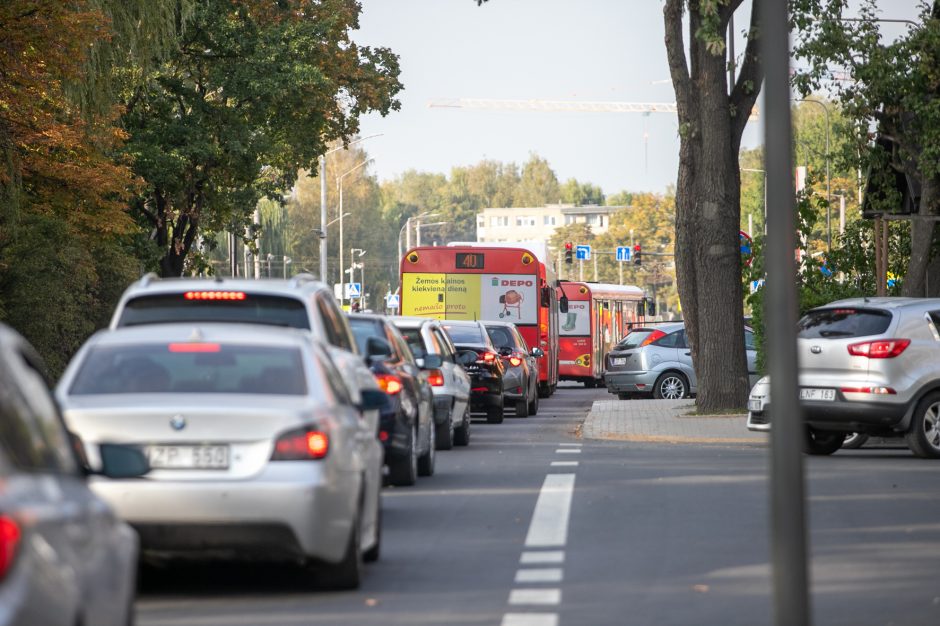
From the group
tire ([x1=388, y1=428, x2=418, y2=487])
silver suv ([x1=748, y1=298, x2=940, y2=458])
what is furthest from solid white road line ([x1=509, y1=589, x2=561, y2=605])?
silver suv ([x1=748, y1=298, x2=940, y2=458])

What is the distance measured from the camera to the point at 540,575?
34.2 feet

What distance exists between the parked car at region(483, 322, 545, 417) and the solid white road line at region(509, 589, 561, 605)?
20303 millimetres

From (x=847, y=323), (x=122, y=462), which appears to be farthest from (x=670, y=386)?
(x=122, y=462)

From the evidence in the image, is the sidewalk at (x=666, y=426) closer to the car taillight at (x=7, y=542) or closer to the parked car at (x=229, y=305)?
the parked car at (x=229, y=305)

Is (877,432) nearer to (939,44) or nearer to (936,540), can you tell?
(936,540)

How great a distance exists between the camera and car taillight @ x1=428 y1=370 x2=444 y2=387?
2039cm

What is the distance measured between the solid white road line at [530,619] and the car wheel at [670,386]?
27.9 meters

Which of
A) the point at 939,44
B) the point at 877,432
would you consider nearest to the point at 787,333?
the point at 877,432

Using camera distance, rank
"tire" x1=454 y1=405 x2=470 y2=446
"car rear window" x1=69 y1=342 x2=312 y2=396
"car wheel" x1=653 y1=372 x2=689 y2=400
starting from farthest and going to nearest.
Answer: "car wheel" x1=653 y1=372 x2=689 y2=400
"tire" x1=454 y1=405 x2=470 y2=446
"car rear window" x1=69 y1=342 x2=312 y2=396

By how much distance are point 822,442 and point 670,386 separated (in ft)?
53.3

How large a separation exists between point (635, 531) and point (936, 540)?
2.04 meters

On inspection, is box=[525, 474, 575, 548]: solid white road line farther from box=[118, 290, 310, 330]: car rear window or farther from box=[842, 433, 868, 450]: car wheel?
box=[842, 433, 868, 450]: car wheel

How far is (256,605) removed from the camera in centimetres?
927

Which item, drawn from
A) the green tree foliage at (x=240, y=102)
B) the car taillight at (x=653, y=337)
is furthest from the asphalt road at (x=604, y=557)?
the green tree foliage at (x=240, y=102)
